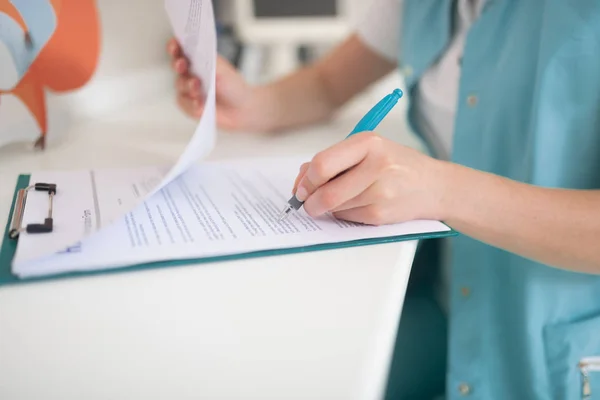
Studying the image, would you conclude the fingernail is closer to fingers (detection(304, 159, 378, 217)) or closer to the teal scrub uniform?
fingers (detection(304, 159, 378, 217))

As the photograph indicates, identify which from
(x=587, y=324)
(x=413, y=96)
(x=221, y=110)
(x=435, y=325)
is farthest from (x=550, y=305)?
(x=221, y=110)

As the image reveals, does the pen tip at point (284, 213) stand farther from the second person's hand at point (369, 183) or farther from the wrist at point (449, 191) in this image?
the wrist at point (449, 191)

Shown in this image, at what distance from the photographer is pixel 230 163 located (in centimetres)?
56

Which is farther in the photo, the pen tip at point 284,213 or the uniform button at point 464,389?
the uniform button at point 464,389

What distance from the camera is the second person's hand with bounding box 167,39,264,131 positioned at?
63cm

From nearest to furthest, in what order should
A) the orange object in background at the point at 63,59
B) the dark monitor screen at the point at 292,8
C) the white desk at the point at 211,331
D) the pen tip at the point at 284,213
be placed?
the white desk at the point at 211,331
the pen tip at the point at 284,213
the orange object in background at the point at 63,59
the dark monitor screen at the point at 292,8

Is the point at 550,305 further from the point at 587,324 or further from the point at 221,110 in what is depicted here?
the point at 221,110

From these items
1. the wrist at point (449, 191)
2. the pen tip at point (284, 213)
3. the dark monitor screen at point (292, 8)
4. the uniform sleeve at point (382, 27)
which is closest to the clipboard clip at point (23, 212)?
the pen tip at point (284, 213)

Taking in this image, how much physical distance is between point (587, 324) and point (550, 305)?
0.04 m

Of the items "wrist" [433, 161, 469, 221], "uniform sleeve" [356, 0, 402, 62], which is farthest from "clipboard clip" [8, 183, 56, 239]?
"uniform sleeve" [356, 0, 402, 62]

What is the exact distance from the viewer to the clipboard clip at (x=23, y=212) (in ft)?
1.19

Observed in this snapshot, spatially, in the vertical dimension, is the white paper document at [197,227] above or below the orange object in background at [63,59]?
below

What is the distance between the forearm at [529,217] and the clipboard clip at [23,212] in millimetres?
310

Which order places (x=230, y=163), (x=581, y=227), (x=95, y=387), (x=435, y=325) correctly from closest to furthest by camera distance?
(x=95, y=387)
(x=581, y=227)
(x=230, y=163)
(x=435, y=325)
